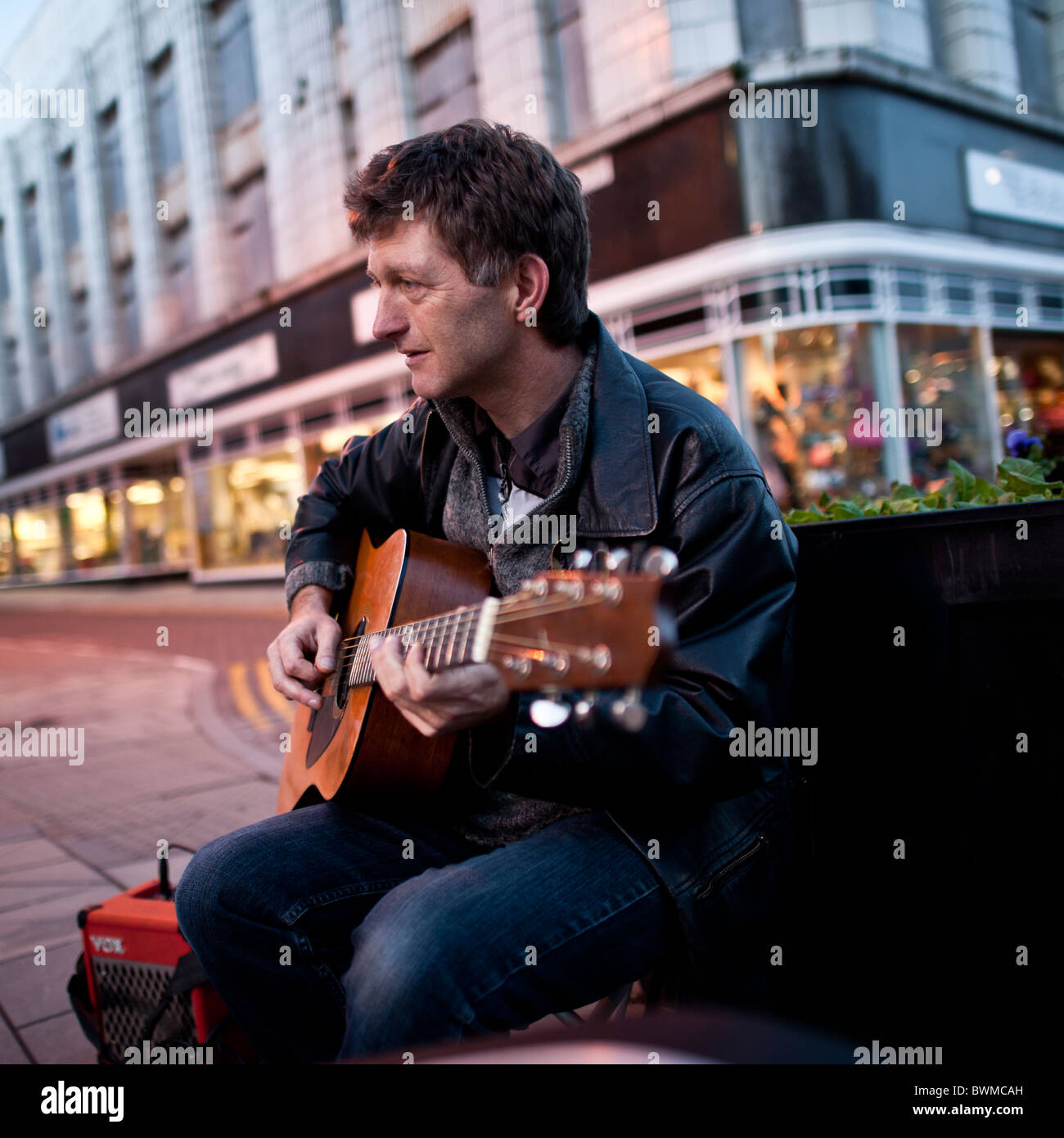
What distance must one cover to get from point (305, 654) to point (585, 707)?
105cm

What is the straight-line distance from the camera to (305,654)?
6.97 feet

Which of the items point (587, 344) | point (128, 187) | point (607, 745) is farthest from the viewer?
point (128, 187)

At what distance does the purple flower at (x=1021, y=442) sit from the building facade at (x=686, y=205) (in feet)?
16.7

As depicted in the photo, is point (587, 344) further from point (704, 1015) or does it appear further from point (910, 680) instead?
point (704, 1015)

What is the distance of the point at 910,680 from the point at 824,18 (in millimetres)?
9964

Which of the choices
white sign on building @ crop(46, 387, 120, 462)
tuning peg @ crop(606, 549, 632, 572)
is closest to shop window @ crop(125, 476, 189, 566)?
white sign on building @ crop(46, 387, 120, 462)

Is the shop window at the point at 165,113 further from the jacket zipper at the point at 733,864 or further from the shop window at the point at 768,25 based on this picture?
the jacket zipper at the point at 733,864

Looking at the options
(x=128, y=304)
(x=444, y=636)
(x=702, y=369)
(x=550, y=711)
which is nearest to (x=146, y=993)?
(x=444, y=636)

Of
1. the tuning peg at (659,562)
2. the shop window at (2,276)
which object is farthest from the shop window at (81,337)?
the tuning peg at (659,562)

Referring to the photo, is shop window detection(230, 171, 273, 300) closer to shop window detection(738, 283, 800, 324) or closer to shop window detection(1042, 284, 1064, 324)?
shop window detection(738, 283, 800, 324)

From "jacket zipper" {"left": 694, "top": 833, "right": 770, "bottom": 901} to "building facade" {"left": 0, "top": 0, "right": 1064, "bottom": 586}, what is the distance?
6386 mm

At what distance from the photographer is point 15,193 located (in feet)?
81.0

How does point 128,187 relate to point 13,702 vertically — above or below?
above
